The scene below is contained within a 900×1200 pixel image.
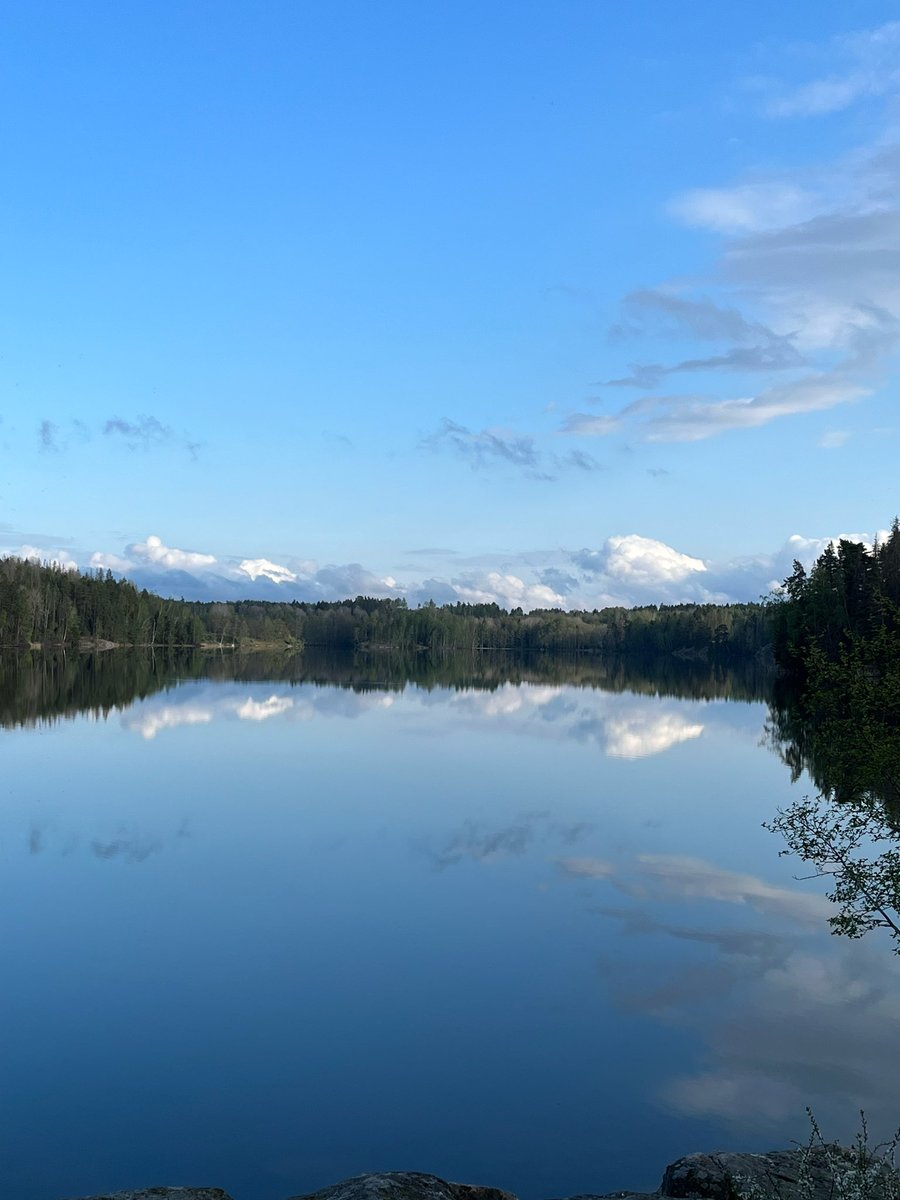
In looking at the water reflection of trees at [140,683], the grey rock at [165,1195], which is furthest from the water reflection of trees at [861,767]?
the water reflection of trees at [140,683]

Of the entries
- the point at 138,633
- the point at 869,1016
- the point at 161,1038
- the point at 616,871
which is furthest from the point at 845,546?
the point at 138,633

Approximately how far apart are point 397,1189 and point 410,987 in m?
6.99

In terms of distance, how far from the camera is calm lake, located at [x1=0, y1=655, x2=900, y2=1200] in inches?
390

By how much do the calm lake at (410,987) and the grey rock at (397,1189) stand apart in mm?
1488

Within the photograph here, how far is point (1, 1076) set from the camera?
10859mm

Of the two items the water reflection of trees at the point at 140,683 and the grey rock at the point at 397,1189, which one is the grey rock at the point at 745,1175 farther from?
the water reflection of trees at the point at 140,683

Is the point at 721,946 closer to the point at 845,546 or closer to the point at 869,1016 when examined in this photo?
the point at 869,1016

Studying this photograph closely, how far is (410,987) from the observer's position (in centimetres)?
1398

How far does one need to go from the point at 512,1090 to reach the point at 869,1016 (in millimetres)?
5997

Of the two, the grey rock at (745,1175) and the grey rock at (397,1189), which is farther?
the grey rock at (745,1175)

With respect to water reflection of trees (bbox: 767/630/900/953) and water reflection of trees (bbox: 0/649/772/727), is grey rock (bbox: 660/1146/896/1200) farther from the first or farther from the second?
water reflection of trees (bbox: 0/649/772/727)

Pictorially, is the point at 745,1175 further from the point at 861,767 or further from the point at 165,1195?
the point at 861,767

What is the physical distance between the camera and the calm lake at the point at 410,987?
32.5ft

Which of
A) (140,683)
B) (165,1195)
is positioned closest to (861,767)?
(165,1195)
